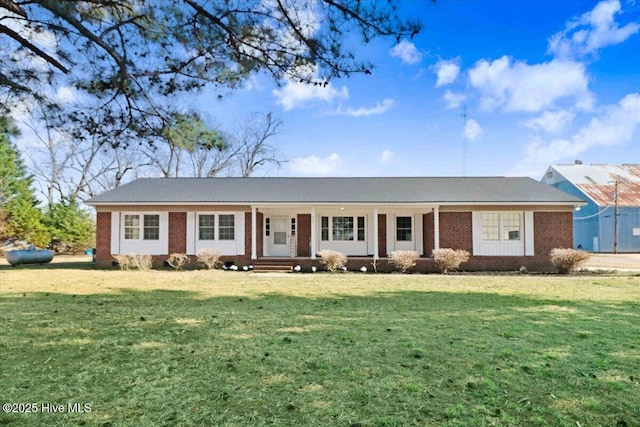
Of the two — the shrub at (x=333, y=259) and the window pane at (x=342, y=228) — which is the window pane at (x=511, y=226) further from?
the shrub at (x=333, y=259)

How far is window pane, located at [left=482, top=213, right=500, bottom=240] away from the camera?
59.6 feet

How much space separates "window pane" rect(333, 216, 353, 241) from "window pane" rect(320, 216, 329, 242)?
351mm

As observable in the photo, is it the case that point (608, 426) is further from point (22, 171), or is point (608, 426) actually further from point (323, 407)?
point (22, 171)

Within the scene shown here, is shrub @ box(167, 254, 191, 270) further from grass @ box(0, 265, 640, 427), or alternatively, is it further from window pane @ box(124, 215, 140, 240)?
grass @ box(0, 265, 640, 427)

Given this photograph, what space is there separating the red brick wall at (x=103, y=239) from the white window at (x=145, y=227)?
801 millimetres

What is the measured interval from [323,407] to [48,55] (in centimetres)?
639

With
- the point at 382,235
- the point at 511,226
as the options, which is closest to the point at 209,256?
the point at 382,235

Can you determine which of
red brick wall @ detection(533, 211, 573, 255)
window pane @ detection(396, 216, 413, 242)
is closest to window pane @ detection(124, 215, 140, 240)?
A: window pane @ detection(396, 216, 413, 242)

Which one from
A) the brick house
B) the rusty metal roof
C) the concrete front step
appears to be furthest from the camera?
the rusty metal roof

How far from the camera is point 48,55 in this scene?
6.15 m

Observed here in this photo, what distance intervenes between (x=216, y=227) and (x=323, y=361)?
15077 mm

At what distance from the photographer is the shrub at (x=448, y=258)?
54.3ft

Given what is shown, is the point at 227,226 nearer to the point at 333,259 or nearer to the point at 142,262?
the point at 142,262

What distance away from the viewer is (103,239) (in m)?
18.7
